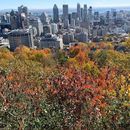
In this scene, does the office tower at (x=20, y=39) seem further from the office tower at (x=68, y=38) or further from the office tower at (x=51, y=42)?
the office tower at (x=68, y=38)

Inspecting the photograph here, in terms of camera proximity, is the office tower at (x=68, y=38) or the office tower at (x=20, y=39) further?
the office tower at (x=68, y=38)

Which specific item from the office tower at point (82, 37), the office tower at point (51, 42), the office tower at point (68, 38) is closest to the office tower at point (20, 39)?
the office tower at point (51, 42)

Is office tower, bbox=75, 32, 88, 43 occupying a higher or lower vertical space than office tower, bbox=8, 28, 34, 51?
lower

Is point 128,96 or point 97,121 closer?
point 97,121

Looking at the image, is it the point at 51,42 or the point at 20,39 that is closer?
the point at 51,42

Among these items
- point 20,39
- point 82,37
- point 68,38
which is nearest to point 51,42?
point 20,39

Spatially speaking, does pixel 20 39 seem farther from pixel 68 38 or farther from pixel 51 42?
pixel 68 38

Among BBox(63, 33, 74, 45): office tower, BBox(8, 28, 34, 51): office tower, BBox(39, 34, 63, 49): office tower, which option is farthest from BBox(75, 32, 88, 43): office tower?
BBox(8, 28, 34, 51): office tower

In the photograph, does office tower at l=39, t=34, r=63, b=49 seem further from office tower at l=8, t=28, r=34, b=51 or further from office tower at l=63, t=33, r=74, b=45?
office tower at l=63, t=33, r=74, b=45

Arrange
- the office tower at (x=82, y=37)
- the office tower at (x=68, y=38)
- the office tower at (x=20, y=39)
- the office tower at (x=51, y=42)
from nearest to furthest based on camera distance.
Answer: the office tower at (x=51, y=42) < the office tower at (x=20, y=39) < the office tower at (x=68, y=38) < the office tower at (x=82, y=37)

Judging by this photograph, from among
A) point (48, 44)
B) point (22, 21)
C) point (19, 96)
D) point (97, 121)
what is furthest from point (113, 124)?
point (22, 21)

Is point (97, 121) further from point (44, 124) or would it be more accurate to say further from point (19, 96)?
point (19, 96)
